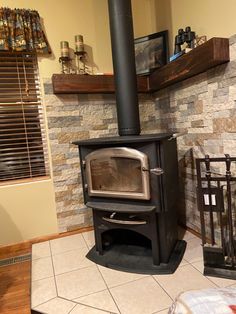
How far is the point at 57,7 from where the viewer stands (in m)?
2.34

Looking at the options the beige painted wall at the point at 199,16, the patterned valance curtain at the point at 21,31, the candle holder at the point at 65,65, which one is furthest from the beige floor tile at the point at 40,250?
the beige painted wall at the point at 199,16

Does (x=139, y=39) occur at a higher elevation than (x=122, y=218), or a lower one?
higher

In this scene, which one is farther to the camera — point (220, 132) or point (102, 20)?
point (102, 20)

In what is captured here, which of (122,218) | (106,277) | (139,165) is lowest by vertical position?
(106,277)

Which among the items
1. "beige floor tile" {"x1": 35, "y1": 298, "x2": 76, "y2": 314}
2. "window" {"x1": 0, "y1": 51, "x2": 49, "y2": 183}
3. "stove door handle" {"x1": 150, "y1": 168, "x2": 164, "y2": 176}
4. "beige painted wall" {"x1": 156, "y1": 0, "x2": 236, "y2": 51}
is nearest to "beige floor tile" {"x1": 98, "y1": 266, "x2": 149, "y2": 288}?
"beige floor tile" {"x1": 35, "y1": 298, "x2": 76, "y2": 314}

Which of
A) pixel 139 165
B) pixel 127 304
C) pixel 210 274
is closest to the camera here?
pixel 127 304

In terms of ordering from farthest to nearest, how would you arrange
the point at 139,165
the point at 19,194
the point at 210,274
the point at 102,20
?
the point at 102,20 < the point at 19,194 < the point at 139,165 < the point at 210,274

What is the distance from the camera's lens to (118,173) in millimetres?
1880

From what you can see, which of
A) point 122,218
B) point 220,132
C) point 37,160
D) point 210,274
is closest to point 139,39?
point 220,132

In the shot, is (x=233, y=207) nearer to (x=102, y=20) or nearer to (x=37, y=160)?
(x=37, y=160)

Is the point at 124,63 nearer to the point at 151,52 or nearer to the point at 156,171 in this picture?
the point at 151,52

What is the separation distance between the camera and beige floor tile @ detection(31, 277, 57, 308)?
1526 mm

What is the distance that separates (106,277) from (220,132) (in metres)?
1.33

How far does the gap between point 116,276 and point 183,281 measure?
46 centimetres
